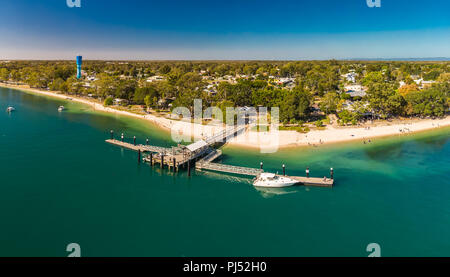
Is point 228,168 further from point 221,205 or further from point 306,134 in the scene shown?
point 306,134

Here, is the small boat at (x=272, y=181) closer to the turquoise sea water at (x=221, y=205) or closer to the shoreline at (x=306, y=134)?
the turquoise sea water at (x=221, y=205)

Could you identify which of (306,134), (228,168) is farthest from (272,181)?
(306,134)

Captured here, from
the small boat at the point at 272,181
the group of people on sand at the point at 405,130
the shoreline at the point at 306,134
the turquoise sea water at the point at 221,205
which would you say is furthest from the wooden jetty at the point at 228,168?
the group of people on sand at the point at 405,130

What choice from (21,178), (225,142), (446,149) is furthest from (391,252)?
(21,178)

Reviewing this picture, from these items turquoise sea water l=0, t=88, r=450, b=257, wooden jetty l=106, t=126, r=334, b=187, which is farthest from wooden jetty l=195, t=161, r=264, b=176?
turquoise sea water l=0, t=88, r=450, b=257

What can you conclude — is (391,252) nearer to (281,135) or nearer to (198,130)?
(281,135)

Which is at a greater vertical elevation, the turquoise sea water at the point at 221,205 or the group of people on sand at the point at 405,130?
the group of people on sand at the point at 405,130

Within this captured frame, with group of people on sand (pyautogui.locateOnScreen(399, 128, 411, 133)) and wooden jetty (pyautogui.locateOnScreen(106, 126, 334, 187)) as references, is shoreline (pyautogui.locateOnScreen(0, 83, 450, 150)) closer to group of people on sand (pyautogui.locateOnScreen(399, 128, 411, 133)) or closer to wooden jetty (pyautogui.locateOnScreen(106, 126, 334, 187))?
group of people on sand (pyautogui.locateOnScreen(399, 128, 411, 133))
